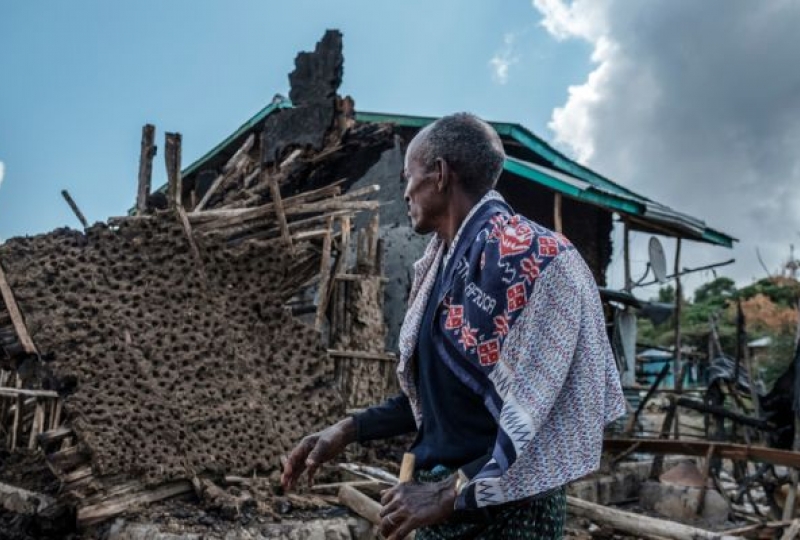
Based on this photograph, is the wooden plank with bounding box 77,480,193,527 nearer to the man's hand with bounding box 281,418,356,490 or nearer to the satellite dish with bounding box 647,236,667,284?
the man's hand with bounding box 281,418,356,490

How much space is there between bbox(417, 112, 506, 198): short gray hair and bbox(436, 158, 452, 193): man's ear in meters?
0.01

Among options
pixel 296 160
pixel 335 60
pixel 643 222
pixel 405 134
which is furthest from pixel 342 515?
pixel 643 222

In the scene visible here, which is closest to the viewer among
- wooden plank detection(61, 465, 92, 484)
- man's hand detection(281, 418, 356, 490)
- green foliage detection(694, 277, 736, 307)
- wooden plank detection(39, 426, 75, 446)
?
man's hand detection(281, 418, 356, 490)

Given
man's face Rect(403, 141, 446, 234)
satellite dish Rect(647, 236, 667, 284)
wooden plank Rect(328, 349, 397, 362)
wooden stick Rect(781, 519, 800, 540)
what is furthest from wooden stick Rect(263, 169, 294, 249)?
satellite dish Rect(647, 236, 667, 284)

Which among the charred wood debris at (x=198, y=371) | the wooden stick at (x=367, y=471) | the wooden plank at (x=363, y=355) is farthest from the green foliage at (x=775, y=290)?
the wooden stick at (x=367, y=471)

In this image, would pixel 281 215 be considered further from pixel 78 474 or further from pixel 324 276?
pixel 78 474

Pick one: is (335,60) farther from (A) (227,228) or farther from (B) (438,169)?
(B) (438,169)

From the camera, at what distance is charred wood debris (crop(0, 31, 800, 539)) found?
5363mm

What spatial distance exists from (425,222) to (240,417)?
15.5ft

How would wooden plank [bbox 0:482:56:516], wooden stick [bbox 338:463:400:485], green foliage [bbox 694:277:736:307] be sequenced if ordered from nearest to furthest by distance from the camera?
wooden plank [bbox 0:482:56:516] < wooden stick [bbox 338:463:400:485] < green foliage [bbox 694:277:736:307]

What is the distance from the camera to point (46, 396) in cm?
630

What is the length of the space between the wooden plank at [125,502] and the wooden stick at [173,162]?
2564 mm

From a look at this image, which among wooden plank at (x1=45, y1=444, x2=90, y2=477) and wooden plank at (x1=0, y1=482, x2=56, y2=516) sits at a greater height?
wooden plank at (x1=45, y1=444, x2=90, y2=477)

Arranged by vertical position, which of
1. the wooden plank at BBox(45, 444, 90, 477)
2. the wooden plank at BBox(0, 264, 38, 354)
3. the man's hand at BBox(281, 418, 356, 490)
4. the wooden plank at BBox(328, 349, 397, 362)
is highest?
the wooden plank at BBox(0, 264, 38, 354)
